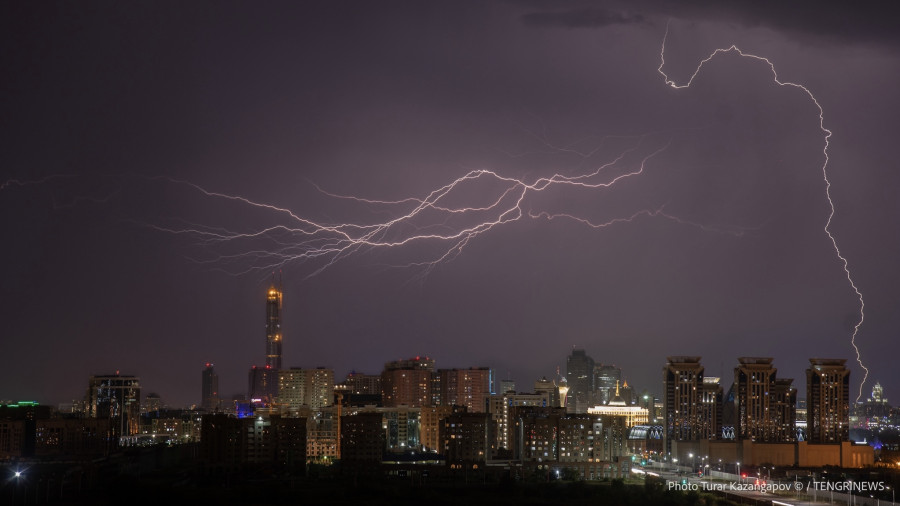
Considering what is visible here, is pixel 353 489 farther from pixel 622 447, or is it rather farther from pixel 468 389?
pixel 468 389

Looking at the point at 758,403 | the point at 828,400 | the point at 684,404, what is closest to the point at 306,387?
the point at 684,404

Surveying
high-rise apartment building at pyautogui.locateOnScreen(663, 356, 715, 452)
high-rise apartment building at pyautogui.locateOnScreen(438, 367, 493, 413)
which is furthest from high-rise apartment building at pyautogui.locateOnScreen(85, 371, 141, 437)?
high-rise apartment building at pyautogui.locateOnScreen(663, 356, 715, 452)

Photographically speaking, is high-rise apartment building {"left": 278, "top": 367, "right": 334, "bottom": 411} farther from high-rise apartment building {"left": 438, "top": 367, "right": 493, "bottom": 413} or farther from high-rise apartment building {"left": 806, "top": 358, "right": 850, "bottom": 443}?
high-rise apartment building {"left": 806, "top": 358, "right": 850, "bottom": 443}

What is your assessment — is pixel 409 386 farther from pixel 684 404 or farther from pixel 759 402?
pixel 759 402

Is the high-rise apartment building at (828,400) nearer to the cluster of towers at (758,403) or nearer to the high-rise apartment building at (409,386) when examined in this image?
the cluster of towers at (758,403)

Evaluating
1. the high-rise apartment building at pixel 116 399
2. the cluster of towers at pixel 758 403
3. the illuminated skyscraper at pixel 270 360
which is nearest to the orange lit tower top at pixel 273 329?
the illuminated skyscraper at pixel 270 360
